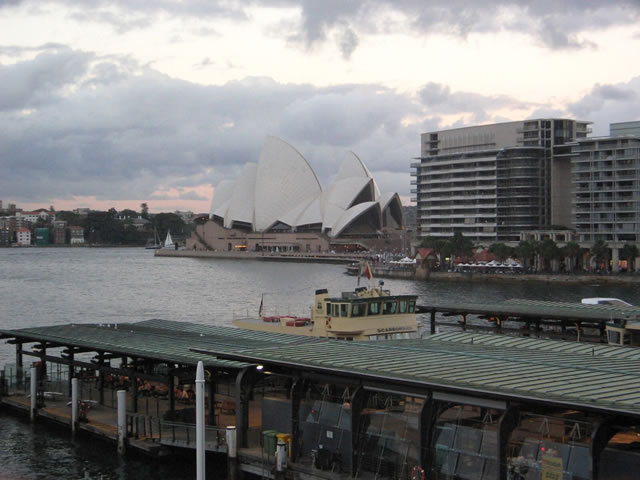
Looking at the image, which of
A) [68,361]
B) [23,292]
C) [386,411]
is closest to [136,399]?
[68,361]

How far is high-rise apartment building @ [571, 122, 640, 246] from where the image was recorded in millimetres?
94312

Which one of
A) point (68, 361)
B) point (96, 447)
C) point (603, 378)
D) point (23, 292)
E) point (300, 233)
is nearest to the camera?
point (603, 378)

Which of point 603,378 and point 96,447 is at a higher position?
point 603,378

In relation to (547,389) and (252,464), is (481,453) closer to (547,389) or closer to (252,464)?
(547,389)

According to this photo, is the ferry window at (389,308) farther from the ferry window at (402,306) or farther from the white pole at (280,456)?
the white pole at (280,456)

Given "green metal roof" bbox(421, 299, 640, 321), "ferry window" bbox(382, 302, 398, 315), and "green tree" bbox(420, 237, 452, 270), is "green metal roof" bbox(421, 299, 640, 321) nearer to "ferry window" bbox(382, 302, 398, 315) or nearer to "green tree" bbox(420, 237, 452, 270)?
"ferry window" bbox(382, 302, 398, 315)

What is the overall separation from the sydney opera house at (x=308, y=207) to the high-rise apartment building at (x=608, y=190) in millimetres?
35254

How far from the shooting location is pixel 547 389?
39.1ft

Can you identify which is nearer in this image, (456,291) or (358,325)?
(358,325)

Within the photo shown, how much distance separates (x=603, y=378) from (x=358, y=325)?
13021 millimetres

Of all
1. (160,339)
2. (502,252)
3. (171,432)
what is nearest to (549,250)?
(502,252)

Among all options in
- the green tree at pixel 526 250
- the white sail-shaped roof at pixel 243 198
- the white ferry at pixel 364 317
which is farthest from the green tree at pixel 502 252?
the white ferry at pixel 364 317

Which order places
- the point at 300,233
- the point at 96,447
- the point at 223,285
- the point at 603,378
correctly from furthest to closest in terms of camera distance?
the point at 300,233
the point at 223,285
the point at 96,447
the point at 603,378

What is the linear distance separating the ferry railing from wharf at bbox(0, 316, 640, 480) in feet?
0.12
